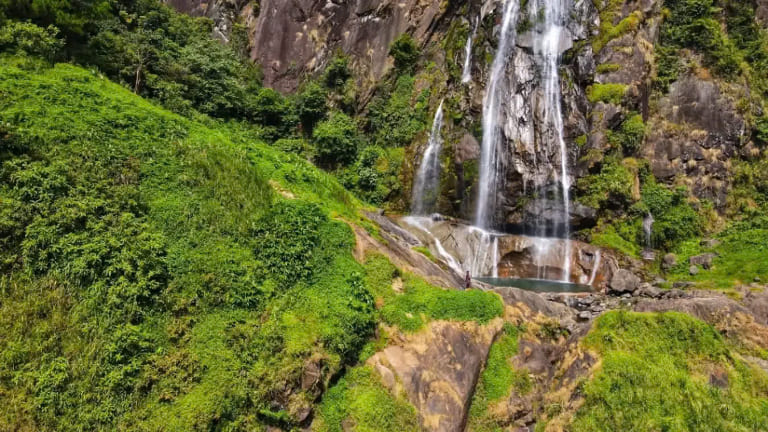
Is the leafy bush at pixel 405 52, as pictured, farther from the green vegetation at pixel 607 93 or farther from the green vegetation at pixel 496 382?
the green vegetation at pixel 496 382

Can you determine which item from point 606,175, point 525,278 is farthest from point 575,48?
point 525,278

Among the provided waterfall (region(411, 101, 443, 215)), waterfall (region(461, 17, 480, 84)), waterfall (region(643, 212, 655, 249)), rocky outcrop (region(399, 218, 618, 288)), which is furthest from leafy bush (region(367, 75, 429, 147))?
waterfall (region(643, 212, 655, 249))

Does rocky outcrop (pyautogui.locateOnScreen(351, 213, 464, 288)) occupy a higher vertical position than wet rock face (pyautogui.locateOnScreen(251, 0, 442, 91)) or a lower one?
lower

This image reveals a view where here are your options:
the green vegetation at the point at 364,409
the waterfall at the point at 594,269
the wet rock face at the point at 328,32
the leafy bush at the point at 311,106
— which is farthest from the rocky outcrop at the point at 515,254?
the wet rock face at the point at 328,32

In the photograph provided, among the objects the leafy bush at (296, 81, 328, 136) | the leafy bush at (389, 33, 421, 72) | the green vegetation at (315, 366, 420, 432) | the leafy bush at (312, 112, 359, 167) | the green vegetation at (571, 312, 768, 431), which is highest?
the leafy bush at (389, 33, 421, 72)

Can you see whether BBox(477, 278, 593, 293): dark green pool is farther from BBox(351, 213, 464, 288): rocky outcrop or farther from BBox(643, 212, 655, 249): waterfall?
BBox(351, 213, 464, 288): rocky outcrop
